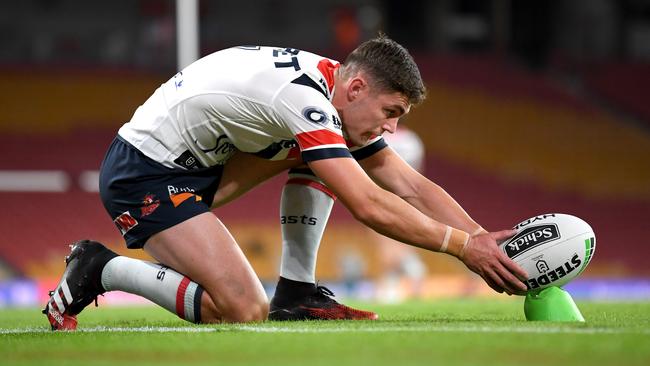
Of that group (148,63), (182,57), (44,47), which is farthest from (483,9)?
(182,57)

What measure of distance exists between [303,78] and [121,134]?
0.93 metres

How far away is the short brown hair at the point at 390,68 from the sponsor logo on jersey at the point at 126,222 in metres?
1.11

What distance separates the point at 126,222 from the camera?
4.33 meters

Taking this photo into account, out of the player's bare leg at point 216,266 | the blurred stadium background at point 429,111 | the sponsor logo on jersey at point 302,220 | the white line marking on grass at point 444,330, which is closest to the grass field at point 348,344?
the white line marking on grass at point 444,330

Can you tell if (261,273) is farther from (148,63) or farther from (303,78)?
(303,78)

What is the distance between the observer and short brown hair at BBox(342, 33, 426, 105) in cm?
396

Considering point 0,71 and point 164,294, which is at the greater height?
point 0,71

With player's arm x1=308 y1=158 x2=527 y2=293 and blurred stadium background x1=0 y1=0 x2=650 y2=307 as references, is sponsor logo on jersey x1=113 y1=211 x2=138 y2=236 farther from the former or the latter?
blurred stadium background x1=0 y1=0 x2=650 y2=307

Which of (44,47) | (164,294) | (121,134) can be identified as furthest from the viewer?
(44,47)

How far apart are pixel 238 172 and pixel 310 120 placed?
0.84m

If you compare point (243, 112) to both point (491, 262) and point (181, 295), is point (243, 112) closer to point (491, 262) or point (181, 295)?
point (181, 295)

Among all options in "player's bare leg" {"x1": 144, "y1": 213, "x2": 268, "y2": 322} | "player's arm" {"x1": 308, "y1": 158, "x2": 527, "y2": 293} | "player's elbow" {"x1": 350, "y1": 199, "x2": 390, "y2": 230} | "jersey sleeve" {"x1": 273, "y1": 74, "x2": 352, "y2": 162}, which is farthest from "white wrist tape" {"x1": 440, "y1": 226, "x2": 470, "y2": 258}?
"player's bare leg" {"x1": 144, "y1": 213, "x2": 268, "y2": 322}

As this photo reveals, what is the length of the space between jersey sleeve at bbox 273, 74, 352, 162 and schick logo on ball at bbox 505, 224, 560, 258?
703mm

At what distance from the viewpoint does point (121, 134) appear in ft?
14.6
